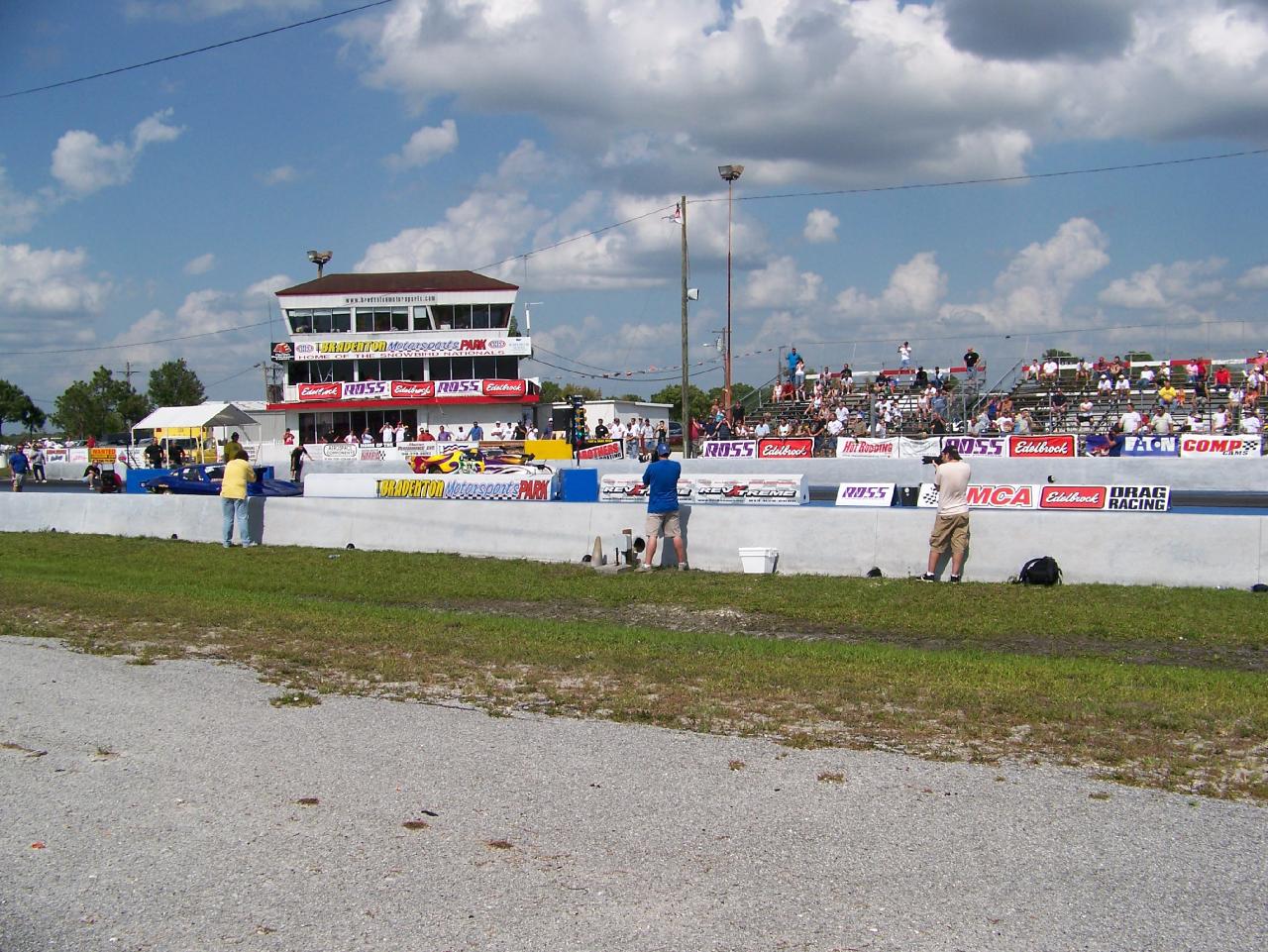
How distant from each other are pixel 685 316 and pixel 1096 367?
15.6 metres

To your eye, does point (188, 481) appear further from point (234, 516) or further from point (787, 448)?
point (787, 448)

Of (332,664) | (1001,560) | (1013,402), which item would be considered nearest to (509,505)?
(1001,560)

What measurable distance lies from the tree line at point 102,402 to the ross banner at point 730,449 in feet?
219

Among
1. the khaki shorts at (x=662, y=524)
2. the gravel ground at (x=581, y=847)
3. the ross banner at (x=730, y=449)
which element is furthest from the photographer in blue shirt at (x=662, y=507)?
the ross banner at (x=730, y=449)

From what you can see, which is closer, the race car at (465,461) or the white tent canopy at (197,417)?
the race car at (465,461)

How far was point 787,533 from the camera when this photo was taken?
53.2 ft

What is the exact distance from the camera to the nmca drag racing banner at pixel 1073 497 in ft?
62.2

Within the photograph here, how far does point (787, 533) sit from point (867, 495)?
6360 millimetres

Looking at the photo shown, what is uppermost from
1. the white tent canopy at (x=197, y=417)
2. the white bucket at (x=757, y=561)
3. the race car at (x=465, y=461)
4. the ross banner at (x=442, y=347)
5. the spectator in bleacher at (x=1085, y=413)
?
the ross banner at (x=442, y=347)

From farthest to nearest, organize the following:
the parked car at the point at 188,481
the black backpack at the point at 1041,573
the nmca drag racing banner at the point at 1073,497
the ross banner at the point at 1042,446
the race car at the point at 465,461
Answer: the race car at the point at 465,461 → the parked car at the point at 188,481 → the ross banner at the point at 1042,446 → the nmca drag racing banner at the point at 1073,497 → the black backpack at the point at 1041,573

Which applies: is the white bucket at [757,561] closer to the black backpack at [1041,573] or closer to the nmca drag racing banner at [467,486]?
the black backpack at [1041,573]

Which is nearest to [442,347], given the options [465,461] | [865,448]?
[465,461]

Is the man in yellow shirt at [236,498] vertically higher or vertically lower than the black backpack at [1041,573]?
higher

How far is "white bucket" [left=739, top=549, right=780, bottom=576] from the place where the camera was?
620 inches
